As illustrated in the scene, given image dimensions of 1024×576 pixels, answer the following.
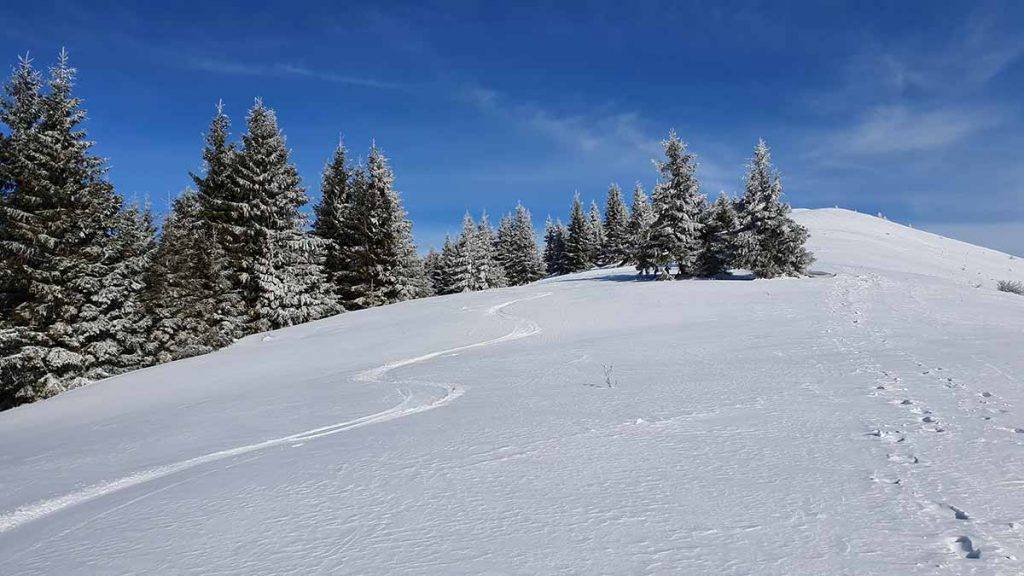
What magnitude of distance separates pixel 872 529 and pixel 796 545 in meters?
0.51

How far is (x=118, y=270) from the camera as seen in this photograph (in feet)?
62.3

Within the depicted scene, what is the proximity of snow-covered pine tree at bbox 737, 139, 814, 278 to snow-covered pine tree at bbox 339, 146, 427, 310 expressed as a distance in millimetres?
21126

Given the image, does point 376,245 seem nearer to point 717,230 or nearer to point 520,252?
point 717,230

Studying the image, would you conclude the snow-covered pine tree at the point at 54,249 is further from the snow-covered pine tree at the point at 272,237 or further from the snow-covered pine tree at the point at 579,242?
the snow-covered pine tree at the point at 579,242

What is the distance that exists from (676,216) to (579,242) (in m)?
31.6

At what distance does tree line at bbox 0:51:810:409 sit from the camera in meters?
17.3

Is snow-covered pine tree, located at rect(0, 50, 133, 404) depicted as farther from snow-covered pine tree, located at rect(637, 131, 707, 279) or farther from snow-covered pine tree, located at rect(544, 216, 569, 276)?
snow-covered pine tree, located at rect(544, 216, 569, 276)

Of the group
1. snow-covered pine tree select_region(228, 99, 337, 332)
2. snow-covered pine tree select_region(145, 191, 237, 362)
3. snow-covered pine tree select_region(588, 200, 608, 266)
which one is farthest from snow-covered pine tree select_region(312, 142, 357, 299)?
snow-covered pine tree select_region(588, 200, 608, 266)

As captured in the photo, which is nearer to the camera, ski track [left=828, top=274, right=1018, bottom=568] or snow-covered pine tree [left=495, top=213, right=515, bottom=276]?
ski track [left=828, top=274, right=1018, bottom=568]

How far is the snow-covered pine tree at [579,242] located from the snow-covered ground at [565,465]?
50.6 m

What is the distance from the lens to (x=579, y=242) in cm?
6444

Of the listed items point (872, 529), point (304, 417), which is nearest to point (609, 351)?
point (304, 417)

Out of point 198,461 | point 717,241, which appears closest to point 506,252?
point 717,241

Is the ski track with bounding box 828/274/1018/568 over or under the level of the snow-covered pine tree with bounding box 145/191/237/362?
under
